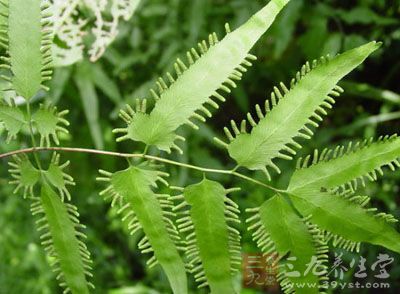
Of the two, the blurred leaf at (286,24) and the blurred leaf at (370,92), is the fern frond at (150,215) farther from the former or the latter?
the blurred leaf at (370,92)

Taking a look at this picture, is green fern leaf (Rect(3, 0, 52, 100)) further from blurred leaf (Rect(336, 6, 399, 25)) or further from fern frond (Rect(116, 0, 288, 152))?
blurred leaf (Rect(336, 6, 399, 25))

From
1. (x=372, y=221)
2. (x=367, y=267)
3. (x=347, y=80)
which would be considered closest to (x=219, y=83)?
(x=372, y=221)

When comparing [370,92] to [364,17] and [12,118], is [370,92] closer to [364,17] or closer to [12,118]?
[364,17]

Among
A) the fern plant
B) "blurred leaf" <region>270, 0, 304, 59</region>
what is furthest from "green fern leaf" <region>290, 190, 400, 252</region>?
"blurred leaf" <region>270, 0, 304, 59</region>

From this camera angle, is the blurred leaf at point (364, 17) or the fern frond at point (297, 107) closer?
the fern frond at point (297, 107)

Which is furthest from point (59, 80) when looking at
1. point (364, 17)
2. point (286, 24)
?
point (364, 17)

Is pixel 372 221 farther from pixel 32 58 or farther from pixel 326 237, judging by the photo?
pixel 32 58

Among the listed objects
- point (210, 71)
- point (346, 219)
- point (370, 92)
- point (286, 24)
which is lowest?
point (346, 219)

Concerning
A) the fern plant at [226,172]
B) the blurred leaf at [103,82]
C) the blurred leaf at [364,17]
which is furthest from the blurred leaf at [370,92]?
the fern plant at [226,172]

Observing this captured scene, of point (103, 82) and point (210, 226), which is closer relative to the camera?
point (210, 226)
